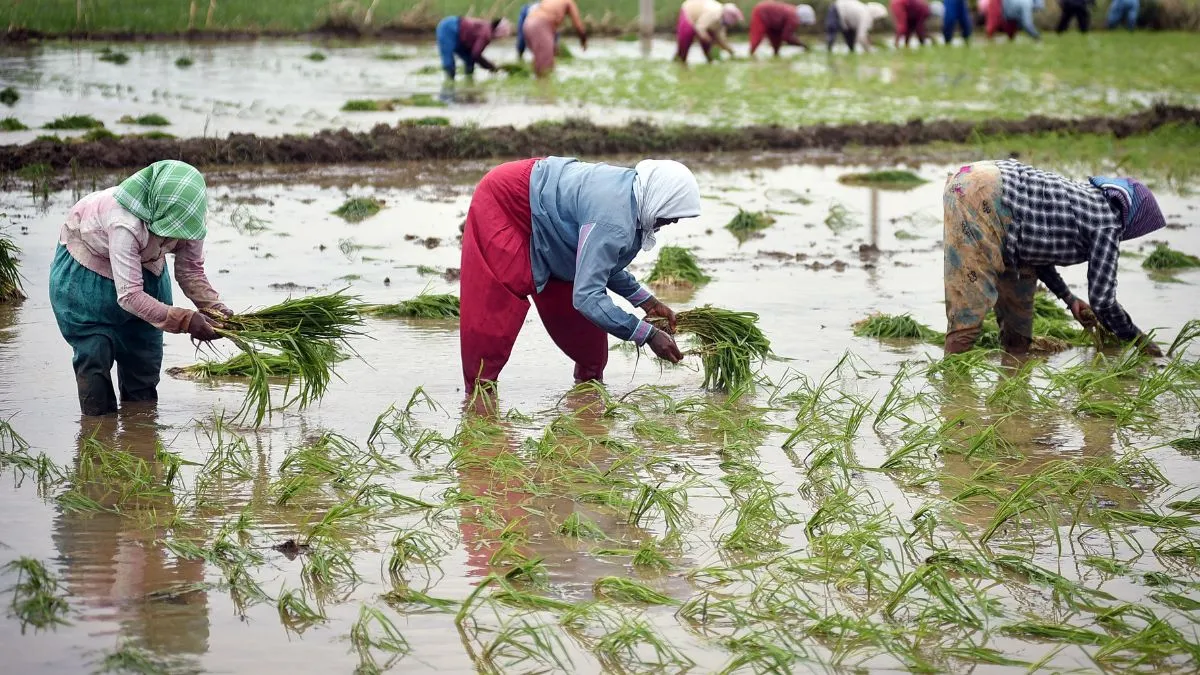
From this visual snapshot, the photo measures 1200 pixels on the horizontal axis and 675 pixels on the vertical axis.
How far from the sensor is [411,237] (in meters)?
9.93

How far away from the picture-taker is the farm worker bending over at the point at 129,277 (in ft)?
17.6

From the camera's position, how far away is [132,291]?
211 inches

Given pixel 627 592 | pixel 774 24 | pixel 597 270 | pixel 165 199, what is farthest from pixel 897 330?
pixel 774 24

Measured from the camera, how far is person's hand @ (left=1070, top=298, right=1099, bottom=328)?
7031 mm

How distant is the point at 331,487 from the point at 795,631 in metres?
1.94

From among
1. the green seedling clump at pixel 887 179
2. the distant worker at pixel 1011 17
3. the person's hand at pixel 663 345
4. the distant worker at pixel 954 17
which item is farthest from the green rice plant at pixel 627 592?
the distant worker at pixel 1011 17

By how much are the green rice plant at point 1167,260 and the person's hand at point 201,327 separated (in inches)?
266

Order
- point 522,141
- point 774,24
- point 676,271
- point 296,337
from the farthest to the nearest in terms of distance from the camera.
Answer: point 774,24 → point 522,141 → point 676,271 → point 296,337

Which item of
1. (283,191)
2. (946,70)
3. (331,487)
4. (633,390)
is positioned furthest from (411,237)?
(946,70)

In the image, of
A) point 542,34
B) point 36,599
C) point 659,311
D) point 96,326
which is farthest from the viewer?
point 542,34

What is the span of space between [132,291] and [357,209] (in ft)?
17.6

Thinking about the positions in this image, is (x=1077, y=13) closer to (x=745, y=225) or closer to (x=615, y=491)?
(x=745, y=225)

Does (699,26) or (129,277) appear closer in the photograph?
(129,277)

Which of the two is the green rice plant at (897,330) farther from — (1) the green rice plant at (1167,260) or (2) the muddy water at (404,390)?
(1) the green rice plant at (1167,260)
